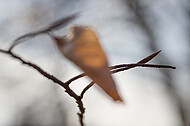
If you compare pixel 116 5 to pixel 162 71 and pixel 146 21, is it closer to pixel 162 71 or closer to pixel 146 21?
pixel 146 21

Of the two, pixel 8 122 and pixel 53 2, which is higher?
pixel 53 2

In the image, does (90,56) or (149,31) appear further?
(149,31)

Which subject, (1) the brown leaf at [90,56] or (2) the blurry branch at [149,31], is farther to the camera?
(2) the blurry branch at [149,31]

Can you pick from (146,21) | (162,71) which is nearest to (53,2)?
(146,21)

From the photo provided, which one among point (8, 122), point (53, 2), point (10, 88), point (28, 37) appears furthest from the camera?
point (8, 122)

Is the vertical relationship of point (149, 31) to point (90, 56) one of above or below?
above

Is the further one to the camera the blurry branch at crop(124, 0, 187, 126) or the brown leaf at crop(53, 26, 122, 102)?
the blurry branch at crop(124, 0, 187, 126)

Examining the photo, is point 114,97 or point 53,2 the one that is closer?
point 114,97

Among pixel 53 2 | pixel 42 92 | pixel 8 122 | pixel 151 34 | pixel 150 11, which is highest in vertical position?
pixel 53 2
